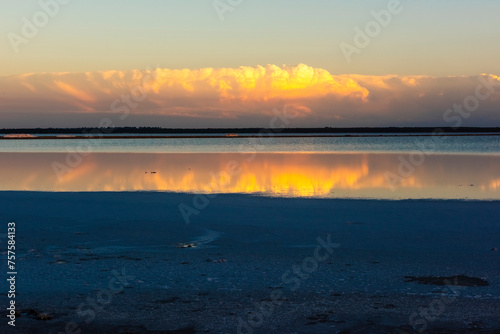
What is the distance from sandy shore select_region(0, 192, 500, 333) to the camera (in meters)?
7.27

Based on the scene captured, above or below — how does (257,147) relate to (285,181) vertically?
above

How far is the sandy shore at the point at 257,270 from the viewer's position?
727 centimetres

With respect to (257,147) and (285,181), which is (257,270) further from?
(257,147)

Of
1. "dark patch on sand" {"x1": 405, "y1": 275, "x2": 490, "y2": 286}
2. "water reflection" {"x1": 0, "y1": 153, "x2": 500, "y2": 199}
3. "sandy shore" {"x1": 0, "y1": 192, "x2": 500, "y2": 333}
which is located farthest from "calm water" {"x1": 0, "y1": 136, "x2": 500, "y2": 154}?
"dark patch on sand" {"x1": 405, "y1": 275, "x2": 490, "y2": 286}

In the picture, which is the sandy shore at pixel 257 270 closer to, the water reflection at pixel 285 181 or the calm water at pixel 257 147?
the water reflection at pixel 285 181

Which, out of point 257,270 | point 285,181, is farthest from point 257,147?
point 257,270

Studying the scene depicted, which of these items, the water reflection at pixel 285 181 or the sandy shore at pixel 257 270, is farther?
the water reflection at pixel 285 181

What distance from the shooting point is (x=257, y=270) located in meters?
9.73

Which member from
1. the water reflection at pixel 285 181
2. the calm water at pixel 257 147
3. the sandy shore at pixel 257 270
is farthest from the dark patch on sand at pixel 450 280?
the calm water at pixel 257 147

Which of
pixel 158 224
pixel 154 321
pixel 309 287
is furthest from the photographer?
pixel 158 224

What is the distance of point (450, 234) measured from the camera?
1280cm

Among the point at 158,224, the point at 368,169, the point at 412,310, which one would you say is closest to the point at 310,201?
the point at 158,224

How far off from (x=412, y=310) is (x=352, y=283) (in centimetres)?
145

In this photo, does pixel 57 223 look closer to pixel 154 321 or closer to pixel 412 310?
pixel 154 321
